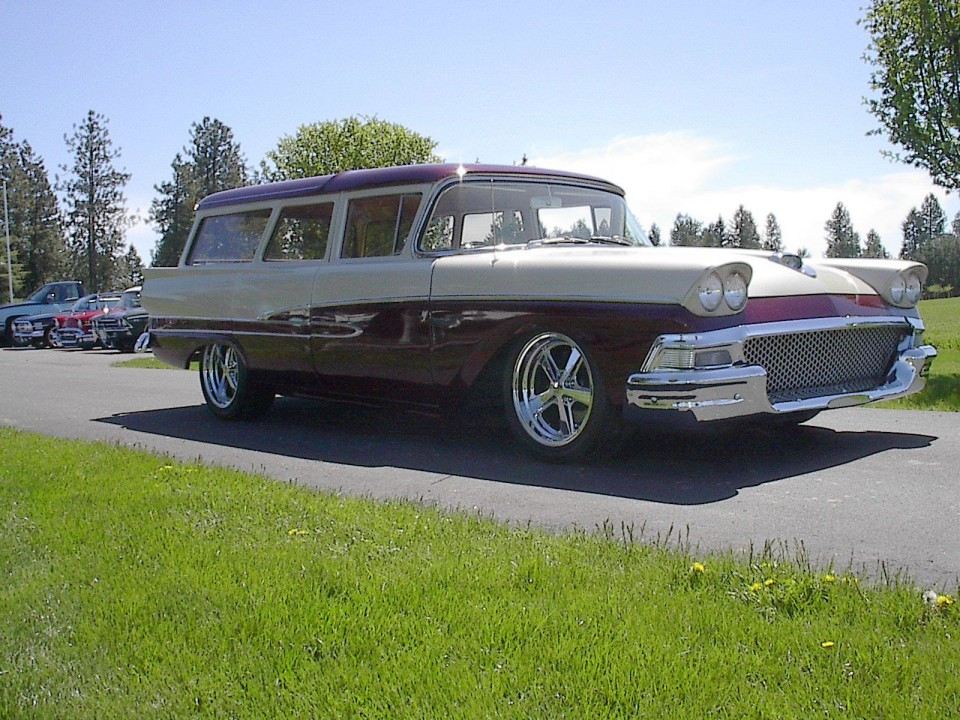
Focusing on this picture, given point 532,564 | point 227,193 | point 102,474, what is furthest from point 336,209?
point 532,564

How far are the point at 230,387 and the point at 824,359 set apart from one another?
15.6 ft

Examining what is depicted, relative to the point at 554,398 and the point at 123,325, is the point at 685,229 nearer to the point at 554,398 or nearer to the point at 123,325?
the point at 123,325

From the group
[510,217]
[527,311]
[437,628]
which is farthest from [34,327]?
[437,628]

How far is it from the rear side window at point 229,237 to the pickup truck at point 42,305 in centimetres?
2605

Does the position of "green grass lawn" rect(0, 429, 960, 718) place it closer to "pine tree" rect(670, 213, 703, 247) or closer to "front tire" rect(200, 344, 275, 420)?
"front tire" rect(200, 344, 275, 420)

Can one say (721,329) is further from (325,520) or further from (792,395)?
(325,520)

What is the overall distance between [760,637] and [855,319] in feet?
12.0

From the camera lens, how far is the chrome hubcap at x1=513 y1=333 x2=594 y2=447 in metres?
6.39

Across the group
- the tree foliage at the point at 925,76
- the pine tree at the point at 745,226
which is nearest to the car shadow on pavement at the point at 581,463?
the tree foliage at the point at 925,76

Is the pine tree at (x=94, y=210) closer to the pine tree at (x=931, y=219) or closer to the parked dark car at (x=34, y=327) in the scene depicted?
the parked dark car at (x=34, y=327)

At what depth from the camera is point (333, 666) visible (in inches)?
125

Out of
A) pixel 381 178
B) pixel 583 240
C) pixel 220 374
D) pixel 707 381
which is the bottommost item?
pixel 220 374

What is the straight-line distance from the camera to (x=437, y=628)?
3443mm

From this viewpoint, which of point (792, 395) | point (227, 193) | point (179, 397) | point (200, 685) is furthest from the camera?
point (179, 397)
